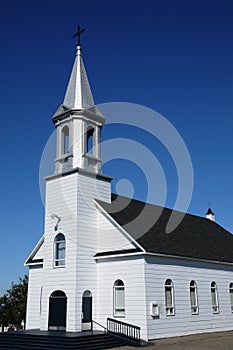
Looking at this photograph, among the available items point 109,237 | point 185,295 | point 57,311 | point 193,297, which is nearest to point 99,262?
point 109,237

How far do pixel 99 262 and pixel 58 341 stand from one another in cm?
556

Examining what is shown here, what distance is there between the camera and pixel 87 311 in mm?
21531

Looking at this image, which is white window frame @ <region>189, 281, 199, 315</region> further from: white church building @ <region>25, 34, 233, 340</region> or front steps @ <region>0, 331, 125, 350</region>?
front steps @ <region>0, 331, 125, 350</region>

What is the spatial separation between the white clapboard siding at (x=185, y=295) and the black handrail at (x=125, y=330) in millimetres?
754

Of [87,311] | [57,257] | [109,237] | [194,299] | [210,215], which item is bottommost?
[87,311]

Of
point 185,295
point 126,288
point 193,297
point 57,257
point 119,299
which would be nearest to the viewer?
point 126,288

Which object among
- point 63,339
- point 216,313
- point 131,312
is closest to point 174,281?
point 131,312

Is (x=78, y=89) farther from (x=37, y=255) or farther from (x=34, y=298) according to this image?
(x=34, y=298)

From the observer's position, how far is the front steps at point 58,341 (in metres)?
17.8

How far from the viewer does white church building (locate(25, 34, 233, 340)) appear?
68.9 ft

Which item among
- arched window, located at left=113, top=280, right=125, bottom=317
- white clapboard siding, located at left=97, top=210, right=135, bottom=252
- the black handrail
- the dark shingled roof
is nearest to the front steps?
the black handrail

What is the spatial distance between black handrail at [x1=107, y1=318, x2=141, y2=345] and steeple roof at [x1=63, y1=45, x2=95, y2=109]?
40.7 feet

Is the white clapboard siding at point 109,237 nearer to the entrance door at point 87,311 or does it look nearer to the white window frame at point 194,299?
the entrance door at point 87,311

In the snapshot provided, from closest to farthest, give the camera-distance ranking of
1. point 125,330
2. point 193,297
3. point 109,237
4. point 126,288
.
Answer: point 125,330 < point 126,288 < point 109,237 < point 193,297
